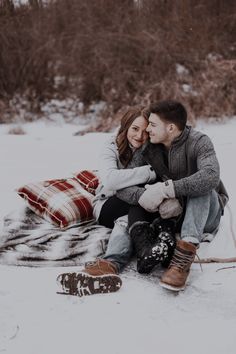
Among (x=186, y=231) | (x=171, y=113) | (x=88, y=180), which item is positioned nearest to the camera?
(x=186, y=231)

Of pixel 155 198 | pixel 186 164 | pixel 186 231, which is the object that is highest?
pixel 186 164

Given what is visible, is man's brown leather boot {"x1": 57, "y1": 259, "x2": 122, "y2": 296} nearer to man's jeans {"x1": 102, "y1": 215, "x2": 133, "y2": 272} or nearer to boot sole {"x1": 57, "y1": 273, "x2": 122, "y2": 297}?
boot sole {"x1": 57, "y1": 273, "x2": 122, "y2": 297}

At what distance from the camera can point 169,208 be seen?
3.00 meters

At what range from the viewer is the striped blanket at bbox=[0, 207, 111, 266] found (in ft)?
10.3

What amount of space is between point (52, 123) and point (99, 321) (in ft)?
18.3

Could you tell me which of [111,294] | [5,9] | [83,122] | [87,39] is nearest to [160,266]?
[111,294]

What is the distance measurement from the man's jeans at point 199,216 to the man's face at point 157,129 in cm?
42

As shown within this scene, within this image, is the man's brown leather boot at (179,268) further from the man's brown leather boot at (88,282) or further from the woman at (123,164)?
the woman at (123,164)

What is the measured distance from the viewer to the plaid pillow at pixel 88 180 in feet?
12.6

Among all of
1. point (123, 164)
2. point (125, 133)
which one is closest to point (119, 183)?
point (123, 164)

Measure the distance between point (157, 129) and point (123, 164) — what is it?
1.14 ft

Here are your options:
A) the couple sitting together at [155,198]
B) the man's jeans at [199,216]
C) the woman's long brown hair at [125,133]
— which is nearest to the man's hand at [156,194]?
the couple sitting together at [155,198]

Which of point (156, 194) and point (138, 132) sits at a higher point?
point (138, 132)

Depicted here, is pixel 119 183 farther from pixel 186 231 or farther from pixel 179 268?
pixel 179 268
